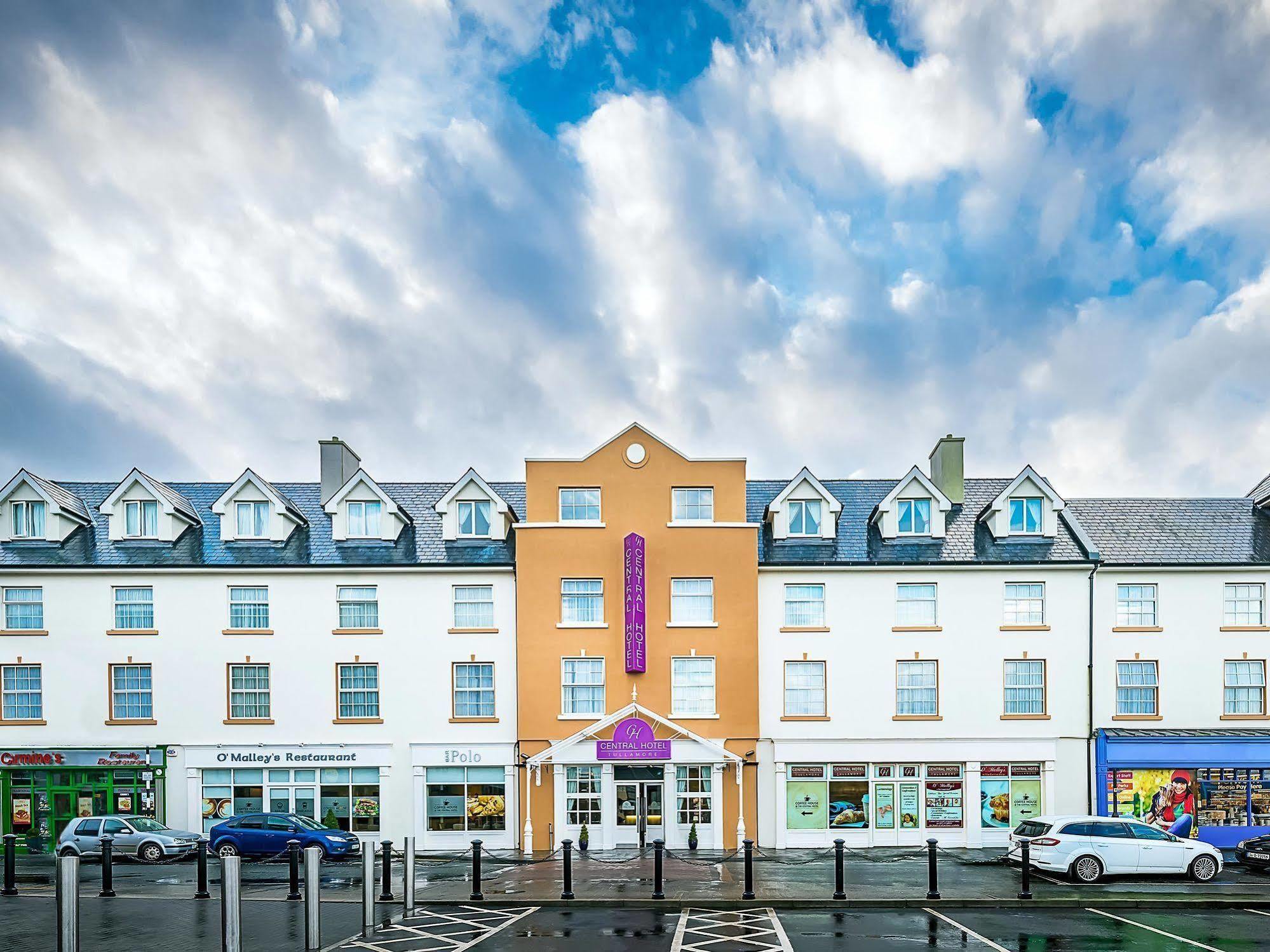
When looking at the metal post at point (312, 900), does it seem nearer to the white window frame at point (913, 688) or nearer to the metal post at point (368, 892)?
the metal post at point (368, 892)

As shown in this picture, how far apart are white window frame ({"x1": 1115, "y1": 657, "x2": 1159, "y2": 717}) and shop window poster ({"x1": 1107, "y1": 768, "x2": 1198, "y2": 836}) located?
6.02 feet

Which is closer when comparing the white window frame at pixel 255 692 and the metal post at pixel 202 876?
the metal post at pixel 202 876

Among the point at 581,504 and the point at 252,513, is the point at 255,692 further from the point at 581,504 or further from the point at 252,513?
the point at 581,504

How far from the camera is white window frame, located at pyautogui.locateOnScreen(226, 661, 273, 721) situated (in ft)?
104

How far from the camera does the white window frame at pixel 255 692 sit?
3166cm

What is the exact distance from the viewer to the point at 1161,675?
31.6 meters

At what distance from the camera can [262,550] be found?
1296 inches

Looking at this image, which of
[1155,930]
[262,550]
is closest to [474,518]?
[262,550]

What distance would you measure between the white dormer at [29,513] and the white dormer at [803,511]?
78.3 feet

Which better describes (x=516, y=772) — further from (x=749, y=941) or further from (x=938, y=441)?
(x=938, y=441)

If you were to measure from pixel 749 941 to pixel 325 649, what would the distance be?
61.9 feet

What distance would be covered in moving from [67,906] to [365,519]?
20007 mm

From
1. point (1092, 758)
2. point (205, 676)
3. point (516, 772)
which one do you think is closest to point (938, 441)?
point (1092, 758)

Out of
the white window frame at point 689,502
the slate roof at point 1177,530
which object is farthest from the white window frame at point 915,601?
the white window frame at point 689,502
